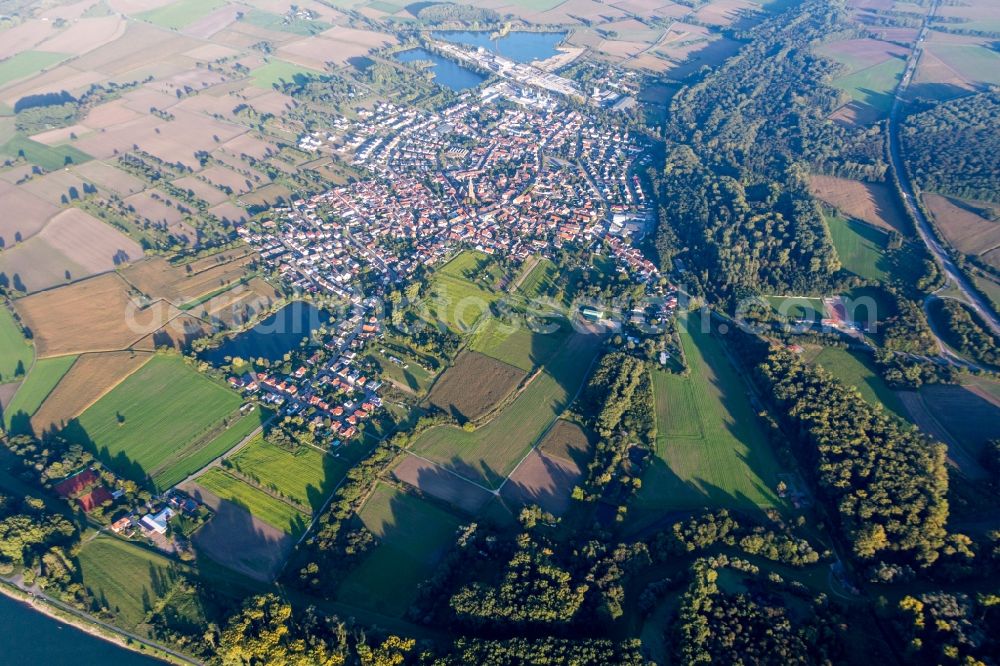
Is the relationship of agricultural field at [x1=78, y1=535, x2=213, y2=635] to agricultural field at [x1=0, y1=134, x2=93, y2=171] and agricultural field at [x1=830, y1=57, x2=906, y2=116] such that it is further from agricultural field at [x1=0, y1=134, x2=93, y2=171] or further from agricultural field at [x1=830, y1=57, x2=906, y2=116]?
agricultural field at [x1=830, y1=57, x2=906, y2=116]

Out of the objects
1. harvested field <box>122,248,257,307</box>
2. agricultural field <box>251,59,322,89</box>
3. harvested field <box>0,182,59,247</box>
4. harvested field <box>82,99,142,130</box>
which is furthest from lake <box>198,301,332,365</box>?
agricultural field <box>251,59,322,89</box>

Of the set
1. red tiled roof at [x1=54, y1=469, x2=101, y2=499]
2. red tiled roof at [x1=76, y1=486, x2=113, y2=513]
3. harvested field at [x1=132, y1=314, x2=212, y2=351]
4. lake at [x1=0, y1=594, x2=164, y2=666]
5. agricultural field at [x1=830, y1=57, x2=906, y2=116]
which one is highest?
agricultural field at [x1=830, y1=57, x2=906, y2=116]

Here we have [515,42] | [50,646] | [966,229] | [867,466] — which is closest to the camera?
[50,646]

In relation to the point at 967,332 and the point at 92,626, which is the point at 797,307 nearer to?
the point at 967,332

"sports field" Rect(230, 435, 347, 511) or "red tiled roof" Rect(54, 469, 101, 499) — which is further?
"sports field" Rect(230, 435, 347, 511)

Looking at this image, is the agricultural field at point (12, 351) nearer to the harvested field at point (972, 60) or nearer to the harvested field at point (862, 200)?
the harvested field at point (862, 200)

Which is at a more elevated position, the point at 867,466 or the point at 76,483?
the point at 867,466

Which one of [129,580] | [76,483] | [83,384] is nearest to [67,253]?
[83,384]

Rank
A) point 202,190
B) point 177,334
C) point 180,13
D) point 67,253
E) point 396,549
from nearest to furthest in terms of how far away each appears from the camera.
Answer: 1. point 396,549
2. point 177,334
3. point 67,253
4. point 202,190
5. point 180,13
